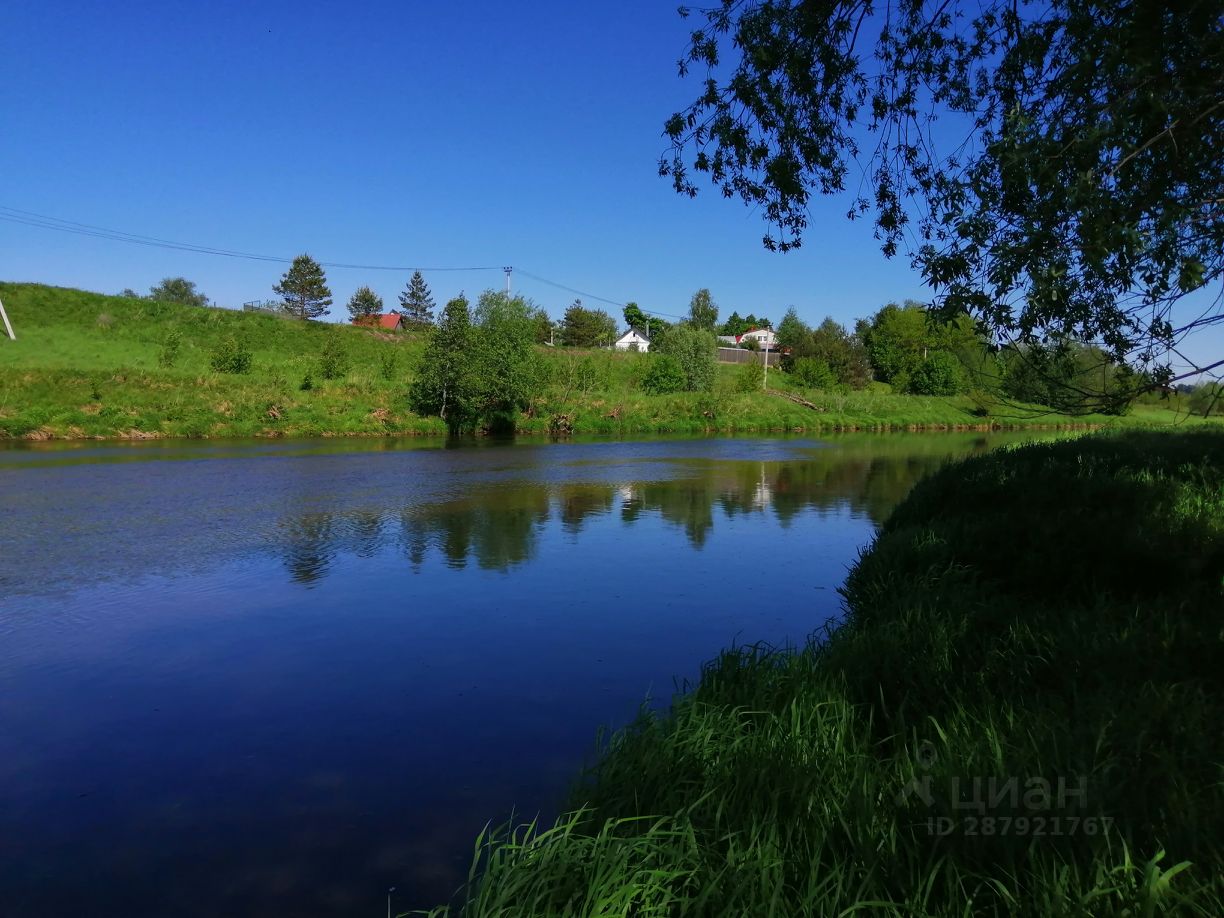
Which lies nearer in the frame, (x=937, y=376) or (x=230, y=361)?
(x=230, y=361)

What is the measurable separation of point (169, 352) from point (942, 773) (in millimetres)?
42751

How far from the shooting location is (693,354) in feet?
185

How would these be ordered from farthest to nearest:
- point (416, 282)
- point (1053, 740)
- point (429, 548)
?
point (416, 282)
point (429, 548)
point (1053, 740)

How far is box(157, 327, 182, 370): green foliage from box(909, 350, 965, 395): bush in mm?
57564

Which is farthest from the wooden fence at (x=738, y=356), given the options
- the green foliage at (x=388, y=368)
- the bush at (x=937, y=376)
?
the green foliage at (x=388, y=368)

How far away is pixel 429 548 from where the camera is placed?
12.1 metres

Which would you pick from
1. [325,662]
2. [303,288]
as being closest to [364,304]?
[303,288]

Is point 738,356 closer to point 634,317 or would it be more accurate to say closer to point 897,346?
point 897,346

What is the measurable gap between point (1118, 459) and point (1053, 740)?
9250mm

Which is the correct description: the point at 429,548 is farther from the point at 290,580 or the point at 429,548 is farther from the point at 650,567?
the point at 650,567

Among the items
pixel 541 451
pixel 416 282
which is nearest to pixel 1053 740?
pixel 541 451

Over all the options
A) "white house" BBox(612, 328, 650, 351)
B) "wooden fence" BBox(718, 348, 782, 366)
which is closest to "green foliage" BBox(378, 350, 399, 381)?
"wooden fence" BBox(718, 348, 782, 366)

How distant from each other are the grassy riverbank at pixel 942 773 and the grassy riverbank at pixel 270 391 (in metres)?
20.7

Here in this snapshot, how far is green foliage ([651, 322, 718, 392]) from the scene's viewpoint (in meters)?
54.5
